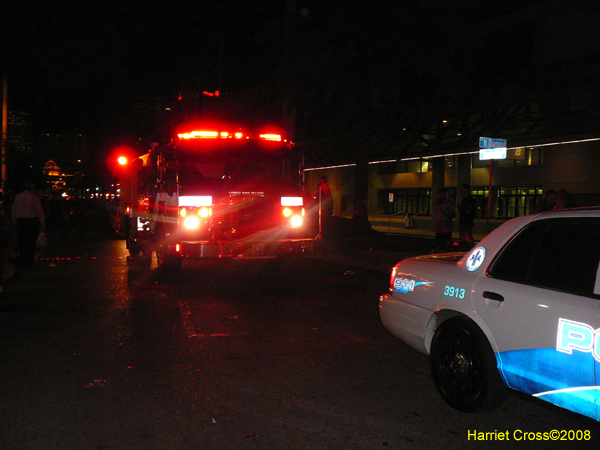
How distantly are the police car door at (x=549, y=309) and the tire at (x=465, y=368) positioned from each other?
5.4 inches

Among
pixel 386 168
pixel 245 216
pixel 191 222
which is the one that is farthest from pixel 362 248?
pixel 386 168

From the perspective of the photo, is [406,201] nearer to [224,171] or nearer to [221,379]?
[224,171]

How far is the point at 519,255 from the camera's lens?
383 cm

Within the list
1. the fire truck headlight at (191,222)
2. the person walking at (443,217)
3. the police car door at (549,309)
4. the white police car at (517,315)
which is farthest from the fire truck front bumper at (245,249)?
the police car door at (549,309)

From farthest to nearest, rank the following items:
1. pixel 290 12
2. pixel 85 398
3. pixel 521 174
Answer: pixel 521 174 → pixel 290 12 → pixel 85 398

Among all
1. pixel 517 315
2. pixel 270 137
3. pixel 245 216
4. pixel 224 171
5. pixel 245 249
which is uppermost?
pixel 270 137

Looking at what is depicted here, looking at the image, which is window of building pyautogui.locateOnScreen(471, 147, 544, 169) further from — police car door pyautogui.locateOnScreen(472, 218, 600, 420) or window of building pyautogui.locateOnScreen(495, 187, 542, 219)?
police car door pyautogui.locateOnScreen(472, 218, 600, 420)

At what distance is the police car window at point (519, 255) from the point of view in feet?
12.3

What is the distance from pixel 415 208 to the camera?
2867cm

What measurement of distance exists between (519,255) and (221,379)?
2735 millimetres

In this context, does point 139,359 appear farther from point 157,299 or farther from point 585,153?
point 585,153

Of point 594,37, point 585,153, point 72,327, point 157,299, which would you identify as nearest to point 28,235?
point 157,299

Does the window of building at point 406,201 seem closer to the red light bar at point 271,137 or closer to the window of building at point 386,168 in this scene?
the window of building at point 386,168

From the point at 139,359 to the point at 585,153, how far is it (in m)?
17.9
